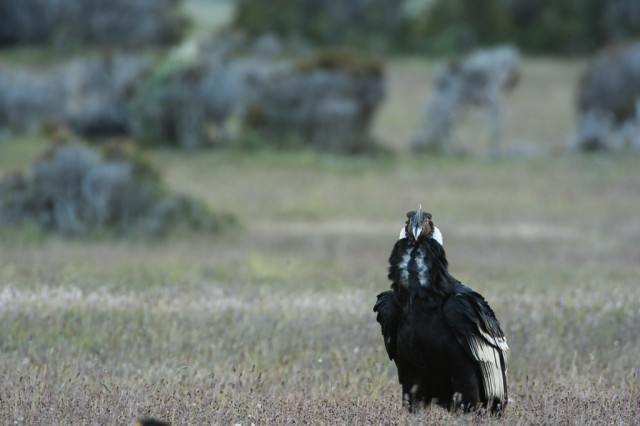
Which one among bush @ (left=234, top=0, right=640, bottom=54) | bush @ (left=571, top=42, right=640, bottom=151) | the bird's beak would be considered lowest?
the bird's beak

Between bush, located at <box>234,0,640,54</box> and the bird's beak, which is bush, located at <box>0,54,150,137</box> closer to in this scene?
bush, located at <box>234,0,640,54</box>

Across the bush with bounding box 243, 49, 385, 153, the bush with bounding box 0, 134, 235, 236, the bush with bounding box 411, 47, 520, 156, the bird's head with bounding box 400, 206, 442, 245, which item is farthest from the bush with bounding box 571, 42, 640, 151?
the bird's head with bounding box 400, 206, 442, 245

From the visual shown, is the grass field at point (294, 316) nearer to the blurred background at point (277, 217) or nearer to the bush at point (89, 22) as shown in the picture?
the blurred background at point (277, 217)

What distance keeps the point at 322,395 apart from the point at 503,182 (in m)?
22.4

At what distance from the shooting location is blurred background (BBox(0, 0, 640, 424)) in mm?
8250

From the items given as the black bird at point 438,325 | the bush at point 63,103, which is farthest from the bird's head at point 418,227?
the bush at point 63,103

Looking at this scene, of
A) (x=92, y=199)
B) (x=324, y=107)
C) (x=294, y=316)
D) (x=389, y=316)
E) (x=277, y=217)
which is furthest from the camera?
(x=324, y=107)

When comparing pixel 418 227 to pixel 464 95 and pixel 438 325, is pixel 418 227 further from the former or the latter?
pixel 464 95

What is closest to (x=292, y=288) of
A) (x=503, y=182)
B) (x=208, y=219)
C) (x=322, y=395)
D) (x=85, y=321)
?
(x=85, y=321)

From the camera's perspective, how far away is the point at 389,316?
7.64 metres

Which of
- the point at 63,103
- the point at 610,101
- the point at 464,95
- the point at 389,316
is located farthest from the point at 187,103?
the point at 389,316

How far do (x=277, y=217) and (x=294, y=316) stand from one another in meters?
13.9

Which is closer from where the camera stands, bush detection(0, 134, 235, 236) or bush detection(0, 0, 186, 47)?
bush detection(0, 134, 235, 236)

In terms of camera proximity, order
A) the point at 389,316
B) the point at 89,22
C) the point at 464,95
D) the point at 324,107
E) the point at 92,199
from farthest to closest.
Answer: the point at 89,22 < the point at 464,95 < the point at 324,107 < the point at 92,199 < the point at 389,316
